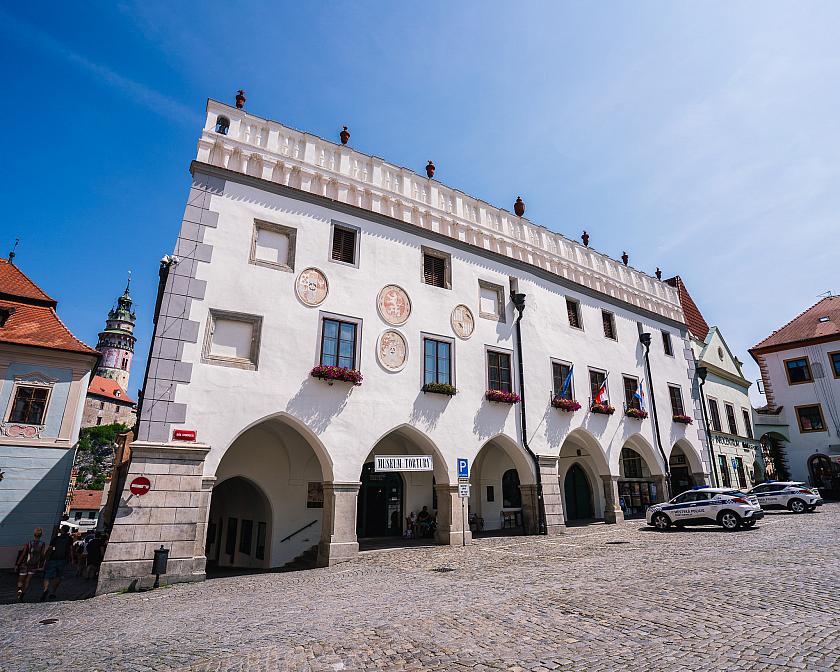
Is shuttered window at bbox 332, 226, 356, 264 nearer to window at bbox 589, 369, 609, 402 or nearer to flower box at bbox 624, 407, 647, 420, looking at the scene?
window at bbox 589, 369, 609, 402

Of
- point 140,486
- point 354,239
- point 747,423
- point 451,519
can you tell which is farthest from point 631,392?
point 140,486

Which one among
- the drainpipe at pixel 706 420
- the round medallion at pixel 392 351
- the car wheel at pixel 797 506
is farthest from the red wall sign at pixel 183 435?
the drainpipe at pixel 706 420

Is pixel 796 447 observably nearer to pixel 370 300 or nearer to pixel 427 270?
pixel 427 270

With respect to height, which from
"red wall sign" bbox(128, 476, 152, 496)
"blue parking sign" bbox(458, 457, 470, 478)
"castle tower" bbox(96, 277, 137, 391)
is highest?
"castle tower" bbox(96, 277, 137, 391)

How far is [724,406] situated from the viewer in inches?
1260

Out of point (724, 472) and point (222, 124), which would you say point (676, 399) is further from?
point (222, 124)

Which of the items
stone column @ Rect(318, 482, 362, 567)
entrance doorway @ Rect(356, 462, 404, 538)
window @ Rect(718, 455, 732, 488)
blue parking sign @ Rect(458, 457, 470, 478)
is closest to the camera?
stone column @ Rect(318, 482, 362, 567)

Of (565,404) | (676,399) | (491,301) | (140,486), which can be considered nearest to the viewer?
(140,486)

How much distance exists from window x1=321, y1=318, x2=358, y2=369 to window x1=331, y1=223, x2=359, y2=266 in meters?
2.41

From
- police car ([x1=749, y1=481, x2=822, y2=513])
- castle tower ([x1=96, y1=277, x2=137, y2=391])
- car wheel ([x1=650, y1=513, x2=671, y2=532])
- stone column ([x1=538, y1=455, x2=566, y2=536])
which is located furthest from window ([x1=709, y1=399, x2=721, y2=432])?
castle tower ([x1=96, y1=277, x2=137, y2=391])

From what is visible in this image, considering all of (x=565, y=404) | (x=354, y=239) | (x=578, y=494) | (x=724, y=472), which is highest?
(x=354, y=239)

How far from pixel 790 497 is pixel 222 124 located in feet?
96.0

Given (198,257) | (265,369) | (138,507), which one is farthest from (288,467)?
(198,257)

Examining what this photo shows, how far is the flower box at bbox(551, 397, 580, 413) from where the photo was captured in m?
21.2
